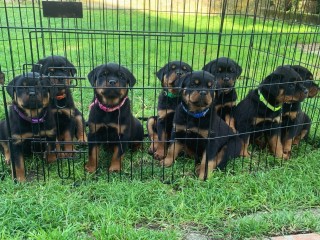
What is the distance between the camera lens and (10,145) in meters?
2.88

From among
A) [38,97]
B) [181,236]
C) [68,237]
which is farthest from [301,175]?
[38,97]

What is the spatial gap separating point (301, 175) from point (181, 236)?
1422mm

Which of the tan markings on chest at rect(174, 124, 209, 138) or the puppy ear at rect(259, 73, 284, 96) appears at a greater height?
the puppy ear at rect(259, 73, 284, 96)

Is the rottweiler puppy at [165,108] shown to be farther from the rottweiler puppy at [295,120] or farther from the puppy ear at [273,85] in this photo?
the rottweiler puppy at [295,120]

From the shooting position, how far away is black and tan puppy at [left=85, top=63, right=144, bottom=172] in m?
3.04

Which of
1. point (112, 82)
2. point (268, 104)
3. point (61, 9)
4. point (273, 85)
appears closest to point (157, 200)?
point (112, 82)

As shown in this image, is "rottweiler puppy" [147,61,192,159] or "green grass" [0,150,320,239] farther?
"rottweiler puppy" [147,61,192,159]

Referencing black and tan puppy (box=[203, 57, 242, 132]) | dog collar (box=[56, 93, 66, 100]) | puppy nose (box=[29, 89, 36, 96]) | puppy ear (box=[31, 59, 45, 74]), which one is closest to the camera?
puppy nose (box=[29, 89, 36, 96])

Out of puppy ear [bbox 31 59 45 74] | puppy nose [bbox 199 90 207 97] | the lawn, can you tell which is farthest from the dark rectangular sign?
puppy nose [bbox 199 90 207 97]

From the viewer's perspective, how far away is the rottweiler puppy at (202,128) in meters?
3.02

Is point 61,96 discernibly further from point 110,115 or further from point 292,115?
point 292,115

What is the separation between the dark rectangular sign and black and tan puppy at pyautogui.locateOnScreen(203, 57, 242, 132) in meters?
1.43

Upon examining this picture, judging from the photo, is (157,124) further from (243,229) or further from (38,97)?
(243,229)

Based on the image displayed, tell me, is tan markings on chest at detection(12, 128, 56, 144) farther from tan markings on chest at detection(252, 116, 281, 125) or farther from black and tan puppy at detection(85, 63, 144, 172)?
tan markings on chest at detection(252, 116, 281, 125)
